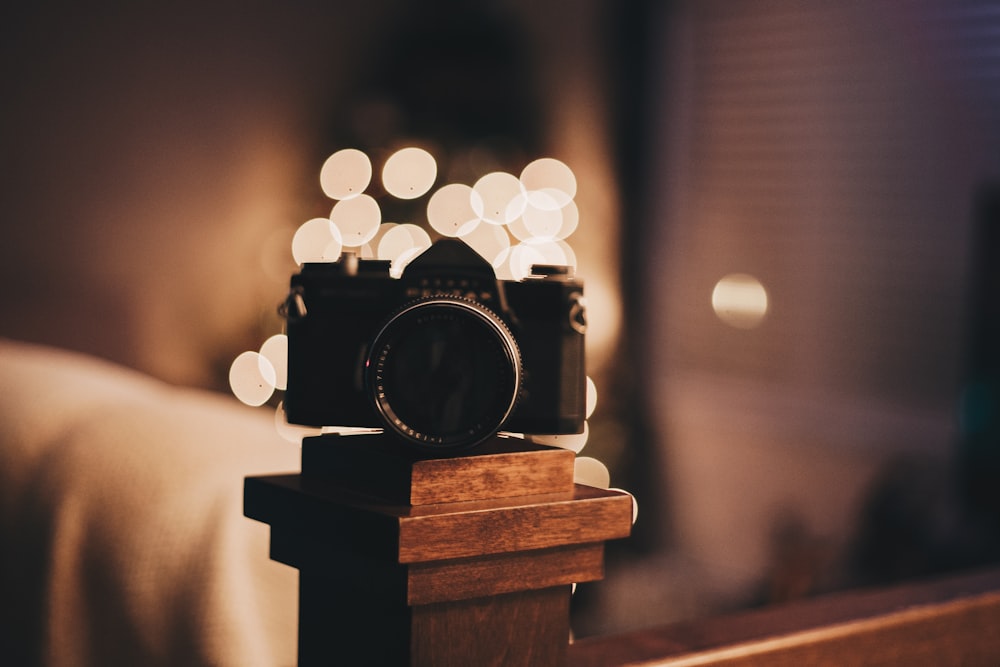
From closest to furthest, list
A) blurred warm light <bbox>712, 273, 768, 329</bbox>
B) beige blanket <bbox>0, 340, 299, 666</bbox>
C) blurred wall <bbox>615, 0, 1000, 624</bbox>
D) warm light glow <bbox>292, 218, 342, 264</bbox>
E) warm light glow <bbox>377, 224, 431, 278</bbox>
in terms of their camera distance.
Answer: beige blanket <bbox>0, 340, 299, 666</bbox>, warm light glow <bbox>377, 224, 431, 278</bbox>, blurred wall <bbox>615, 0, 1000, 624</bbox>, warm light glow <bbox>292, 218, 342, 264</bbox>, blurred warm light <bbox>712, 273, 768, 329</bbox>

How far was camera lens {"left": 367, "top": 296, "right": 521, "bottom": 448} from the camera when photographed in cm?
54

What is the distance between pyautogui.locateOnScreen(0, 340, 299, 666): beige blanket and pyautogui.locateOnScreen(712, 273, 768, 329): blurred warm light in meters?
2.31

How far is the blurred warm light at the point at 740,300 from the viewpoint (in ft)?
10.4

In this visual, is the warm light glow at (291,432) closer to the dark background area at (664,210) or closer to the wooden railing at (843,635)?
the wooden railing at (843,635)

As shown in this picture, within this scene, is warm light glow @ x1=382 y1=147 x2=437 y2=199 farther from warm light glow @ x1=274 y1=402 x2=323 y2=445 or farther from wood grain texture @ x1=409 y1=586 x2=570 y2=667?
wood grain texture @ x1=409 y1=586 x2=570 y2=667

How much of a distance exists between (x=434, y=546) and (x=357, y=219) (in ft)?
7.37

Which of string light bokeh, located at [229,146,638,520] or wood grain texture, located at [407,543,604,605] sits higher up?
string light bokeh, located at [229,146,638,520]

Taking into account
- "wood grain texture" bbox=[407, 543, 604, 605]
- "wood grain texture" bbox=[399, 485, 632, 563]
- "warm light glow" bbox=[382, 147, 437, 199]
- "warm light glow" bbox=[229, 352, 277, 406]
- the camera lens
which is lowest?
"warm light glow" bbox=[229, 352, 277, 406]

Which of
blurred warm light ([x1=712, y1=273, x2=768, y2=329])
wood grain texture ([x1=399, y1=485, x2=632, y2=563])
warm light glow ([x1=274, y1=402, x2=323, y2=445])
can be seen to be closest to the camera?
wood grain texture ([x1=399, y1=485, x2=632, y2=563])

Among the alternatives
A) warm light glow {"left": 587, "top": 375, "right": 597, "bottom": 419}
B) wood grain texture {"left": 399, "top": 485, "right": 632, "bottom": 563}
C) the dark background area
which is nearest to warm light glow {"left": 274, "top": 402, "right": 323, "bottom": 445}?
wood grain texture {"left": 399, "top": 485, "right": 632, "bottom": 563}

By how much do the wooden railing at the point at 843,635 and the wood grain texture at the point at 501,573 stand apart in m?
0.09

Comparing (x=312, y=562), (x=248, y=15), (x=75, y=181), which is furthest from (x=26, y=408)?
(x=248, y=15)

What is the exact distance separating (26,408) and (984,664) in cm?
106

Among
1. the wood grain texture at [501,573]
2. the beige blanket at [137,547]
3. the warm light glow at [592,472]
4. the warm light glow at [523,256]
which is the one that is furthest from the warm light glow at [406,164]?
the wood grain texture at [501,573]
